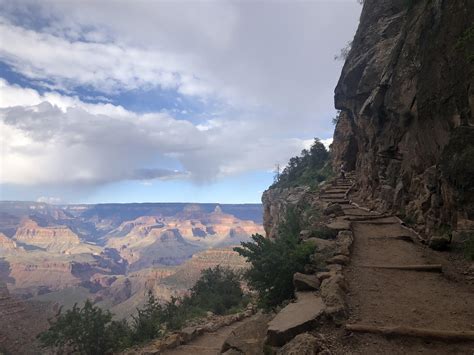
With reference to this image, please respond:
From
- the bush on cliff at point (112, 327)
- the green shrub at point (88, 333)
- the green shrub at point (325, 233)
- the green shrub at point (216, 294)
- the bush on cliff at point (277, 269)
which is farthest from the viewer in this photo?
the green shrub at point (216, 294)

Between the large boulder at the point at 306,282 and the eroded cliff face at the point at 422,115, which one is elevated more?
the eroded cliff face at the point at 422,115

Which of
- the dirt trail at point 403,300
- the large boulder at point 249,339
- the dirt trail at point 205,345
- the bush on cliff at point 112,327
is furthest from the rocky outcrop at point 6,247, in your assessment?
the dirt trail at point 403,300

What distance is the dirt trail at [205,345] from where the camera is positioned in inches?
491

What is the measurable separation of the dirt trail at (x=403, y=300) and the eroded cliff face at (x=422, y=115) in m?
1.85

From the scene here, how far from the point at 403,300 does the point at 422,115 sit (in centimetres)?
739

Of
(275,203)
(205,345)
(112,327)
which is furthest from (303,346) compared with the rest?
(275,203)

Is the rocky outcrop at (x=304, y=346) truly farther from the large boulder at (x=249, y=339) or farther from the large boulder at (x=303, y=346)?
the large boulder at (x=249, y=339)

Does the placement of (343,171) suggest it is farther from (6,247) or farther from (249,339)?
(6,247)

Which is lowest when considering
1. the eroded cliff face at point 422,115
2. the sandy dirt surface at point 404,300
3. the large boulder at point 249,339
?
the large boulder at point 249,339

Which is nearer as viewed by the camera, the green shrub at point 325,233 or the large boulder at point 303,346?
the large boulder at point 303,346

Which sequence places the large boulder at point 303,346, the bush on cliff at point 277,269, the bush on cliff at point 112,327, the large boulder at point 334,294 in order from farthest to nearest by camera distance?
1. the bush on cliff at point 112,327
2. the bush on cliff at point 277,269
3. the large boulder at point 334,294
4. the large boulder at point 303,346

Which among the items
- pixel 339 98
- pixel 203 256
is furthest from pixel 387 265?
pixel 203 256

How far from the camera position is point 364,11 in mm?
24078

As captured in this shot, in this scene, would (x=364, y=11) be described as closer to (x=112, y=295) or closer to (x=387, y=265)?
(x=387, y=265)
